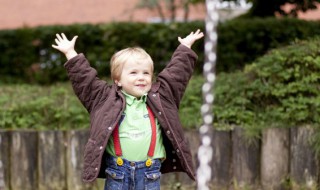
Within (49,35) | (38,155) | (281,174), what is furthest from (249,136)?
(49,35)

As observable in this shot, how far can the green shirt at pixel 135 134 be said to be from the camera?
10.9 feet

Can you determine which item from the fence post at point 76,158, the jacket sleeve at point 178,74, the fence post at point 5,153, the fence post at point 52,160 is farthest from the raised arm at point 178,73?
the fence post at point 5,153

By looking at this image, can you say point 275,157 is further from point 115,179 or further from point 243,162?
point 115,179

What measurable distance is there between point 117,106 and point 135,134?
16 cm

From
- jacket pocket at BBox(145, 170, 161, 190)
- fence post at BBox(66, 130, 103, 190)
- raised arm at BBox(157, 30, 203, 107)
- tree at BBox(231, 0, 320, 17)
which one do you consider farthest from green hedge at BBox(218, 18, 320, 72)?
jacket pocket at BBox(145, 170, 161, 190)

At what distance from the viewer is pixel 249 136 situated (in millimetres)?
5160

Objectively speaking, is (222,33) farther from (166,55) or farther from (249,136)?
(249,136)

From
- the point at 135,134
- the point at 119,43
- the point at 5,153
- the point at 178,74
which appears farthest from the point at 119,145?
the point at 119,43

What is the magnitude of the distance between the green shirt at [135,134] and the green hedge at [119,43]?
4.85 m

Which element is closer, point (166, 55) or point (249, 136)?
point (249, 136)

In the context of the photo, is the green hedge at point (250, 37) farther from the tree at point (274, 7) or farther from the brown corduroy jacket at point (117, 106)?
the brown corduroy jacket at point (117, 106)

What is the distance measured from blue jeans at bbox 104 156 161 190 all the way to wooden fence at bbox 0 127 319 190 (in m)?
1.89

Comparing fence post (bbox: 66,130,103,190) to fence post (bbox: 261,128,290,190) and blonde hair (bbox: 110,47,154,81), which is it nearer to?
fence post (bbox: 261,128,290,190)

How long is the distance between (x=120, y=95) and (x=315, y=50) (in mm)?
2516
